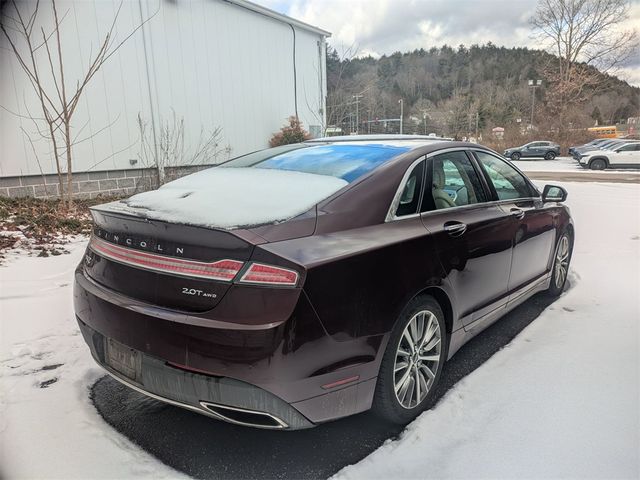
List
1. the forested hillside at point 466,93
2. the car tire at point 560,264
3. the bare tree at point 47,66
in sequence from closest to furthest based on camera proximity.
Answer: the car tire at point 560,264 < the bare tree at point 47,66 < the forested hillside at point 466,93

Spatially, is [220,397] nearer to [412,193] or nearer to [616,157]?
[412,193]

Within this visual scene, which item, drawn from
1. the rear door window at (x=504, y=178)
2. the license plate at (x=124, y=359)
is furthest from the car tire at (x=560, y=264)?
the license plate at (x=124, y=359)

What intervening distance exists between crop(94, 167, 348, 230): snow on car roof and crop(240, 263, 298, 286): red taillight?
0.21 meters

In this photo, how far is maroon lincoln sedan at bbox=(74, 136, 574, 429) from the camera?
1799mm

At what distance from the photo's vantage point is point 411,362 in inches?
93.2

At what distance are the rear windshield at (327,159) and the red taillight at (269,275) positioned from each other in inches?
30.0

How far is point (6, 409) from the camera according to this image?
2.43 meters

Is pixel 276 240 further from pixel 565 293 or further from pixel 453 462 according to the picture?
pixel 565 293

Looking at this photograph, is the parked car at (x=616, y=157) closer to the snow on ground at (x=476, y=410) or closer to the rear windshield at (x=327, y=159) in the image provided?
the snow on ground at (x=476, y=410)

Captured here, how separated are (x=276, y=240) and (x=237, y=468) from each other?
109cm

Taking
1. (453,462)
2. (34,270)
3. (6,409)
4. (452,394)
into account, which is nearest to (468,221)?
(452,394)

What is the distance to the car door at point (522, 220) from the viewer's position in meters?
3.35

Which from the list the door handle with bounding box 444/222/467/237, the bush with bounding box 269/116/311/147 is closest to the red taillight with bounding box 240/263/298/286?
the door handle with bounding box 444/222/467/237

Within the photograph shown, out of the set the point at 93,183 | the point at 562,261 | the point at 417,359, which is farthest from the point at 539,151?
the point at 417,359
